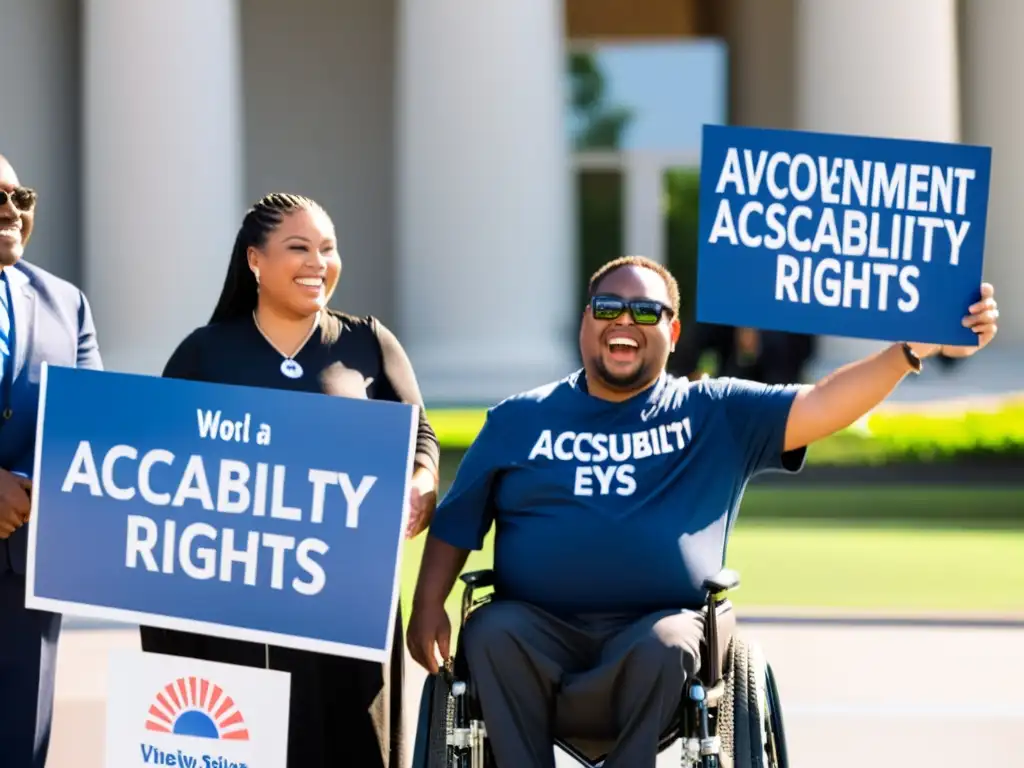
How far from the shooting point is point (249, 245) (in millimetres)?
4754

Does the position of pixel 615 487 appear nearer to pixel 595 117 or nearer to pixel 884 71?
pixel 884 71

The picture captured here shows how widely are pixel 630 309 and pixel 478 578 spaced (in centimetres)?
80

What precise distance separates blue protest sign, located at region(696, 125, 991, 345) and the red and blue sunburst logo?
5.32ft

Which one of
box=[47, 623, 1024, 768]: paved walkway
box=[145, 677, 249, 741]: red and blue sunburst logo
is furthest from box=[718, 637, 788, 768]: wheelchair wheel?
box=[145, 677, 249, 741]: red and blue sunburst logo

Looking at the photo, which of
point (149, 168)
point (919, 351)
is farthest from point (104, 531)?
point (149, 168)

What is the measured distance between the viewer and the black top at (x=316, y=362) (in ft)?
15.6

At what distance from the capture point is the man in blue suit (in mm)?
4625

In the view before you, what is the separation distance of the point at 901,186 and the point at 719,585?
4.00ft

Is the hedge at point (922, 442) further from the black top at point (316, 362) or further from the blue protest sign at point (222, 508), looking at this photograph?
the blue protest sign at point (222, 508)

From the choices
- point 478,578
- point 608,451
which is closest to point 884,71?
point 608,451

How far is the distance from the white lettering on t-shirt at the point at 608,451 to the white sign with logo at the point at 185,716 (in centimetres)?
91

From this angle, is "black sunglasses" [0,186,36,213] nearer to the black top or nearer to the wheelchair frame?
the black top

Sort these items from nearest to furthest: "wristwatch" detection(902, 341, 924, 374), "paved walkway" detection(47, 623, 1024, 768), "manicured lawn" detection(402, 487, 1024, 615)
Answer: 1. "wristwatch" detection(902, 341, 924, 374)
2. "paved walkway" detection(47, 623, 1024, 768)
3. "manicured lawn" detection(402, 487, 1024, 615)

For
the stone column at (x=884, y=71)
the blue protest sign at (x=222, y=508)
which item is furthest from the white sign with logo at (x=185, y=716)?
the stone column at (x=884, y=71)
